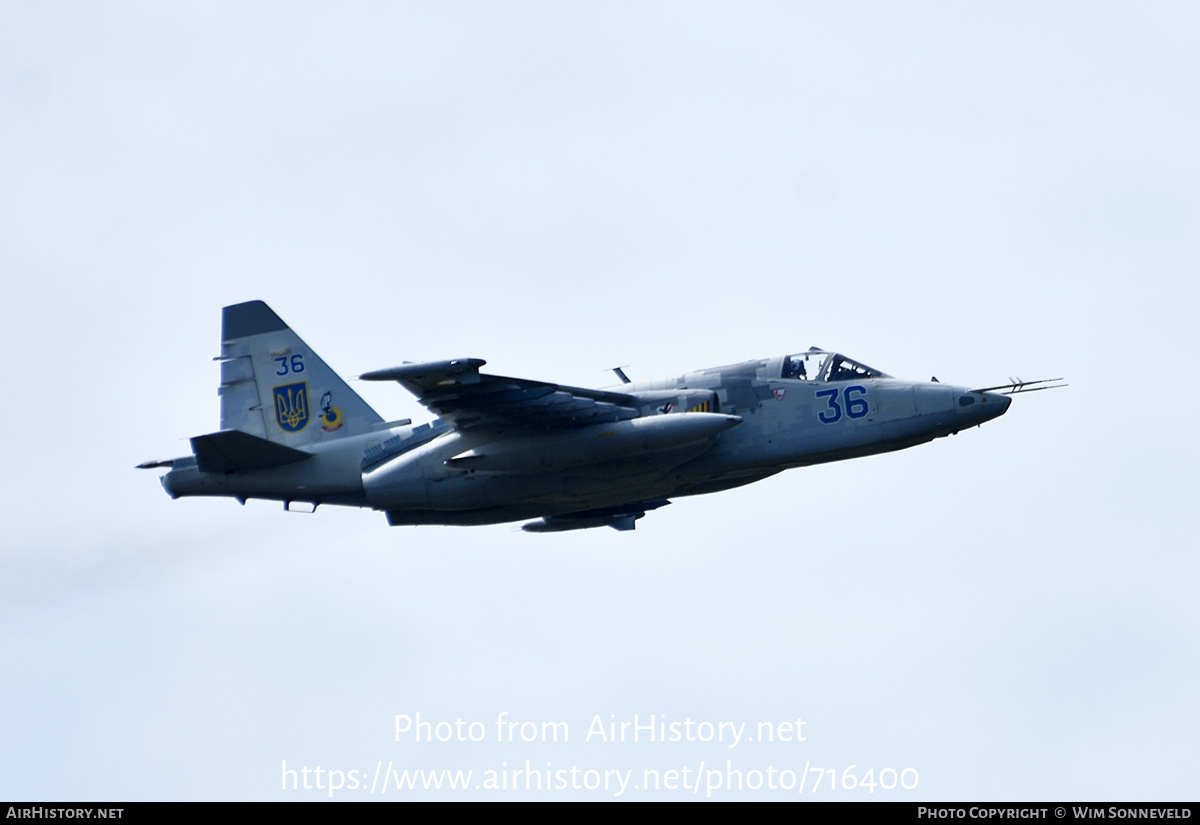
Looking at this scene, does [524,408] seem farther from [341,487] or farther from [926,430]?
[926,430]

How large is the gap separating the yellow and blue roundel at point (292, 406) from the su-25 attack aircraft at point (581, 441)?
2.16 feet

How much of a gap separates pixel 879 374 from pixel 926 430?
1452 millimetres

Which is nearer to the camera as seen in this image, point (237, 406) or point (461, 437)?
point (461, 437)

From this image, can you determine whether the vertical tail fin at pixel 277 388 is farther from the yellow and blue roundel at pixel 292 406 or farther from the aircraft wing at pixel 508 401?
the aircraft wing at pixel 508 401

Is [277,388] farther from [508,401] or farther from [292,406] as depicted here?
[508,401]

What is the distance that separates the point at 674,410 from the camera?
92.3ft

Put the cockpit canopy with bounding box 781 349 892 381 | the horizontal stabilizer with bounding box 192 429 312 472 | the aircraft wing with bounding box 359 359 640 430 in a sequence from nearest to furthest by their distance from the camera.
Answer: the aircraft wing with bounding box 359 359 640 430 < the cockpit canopy with bounding box 781 349 892 381 < the horizontal stabilizer with bounding box 192 429 312 472

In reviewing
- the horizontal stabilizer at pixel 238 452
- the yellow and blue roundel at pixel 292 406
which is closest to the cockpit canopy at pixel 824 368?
the horizontal stabilizer at pixel 238 452

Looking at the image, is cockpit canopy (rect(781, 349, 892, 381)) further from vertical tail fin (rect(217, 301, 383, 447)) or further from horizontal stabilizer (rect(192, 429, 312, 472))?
horizontal stabilizer (rect(192, 429, 312, 472))

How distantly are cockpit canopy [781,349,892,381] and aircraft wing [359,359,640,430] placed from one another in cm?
312

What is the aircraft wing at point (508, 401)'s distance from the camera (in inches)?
1033

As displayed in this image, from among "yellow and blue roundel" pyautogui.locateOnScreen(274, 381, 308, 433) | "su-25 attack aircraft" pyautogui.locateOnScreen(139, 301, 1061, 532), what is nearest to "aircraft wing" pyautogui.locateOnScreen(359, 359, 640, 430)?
"su-25 attack aircraft" pyautogui.locateOnScreen(139, 301, 1061, 532)

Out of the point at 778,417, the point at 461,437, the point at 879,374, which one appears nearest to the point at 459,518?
the point at 461,437

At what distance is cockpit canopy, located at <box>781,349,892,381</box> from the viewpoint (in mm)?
28438
